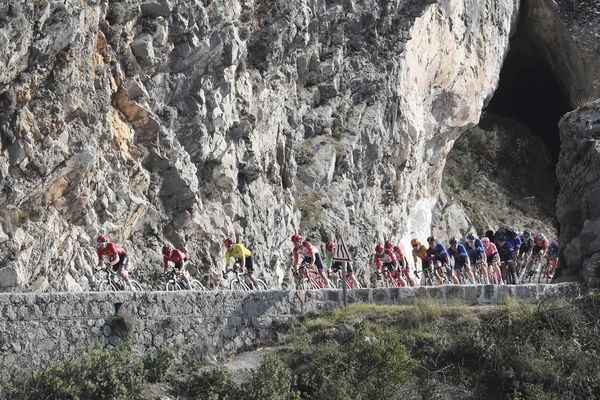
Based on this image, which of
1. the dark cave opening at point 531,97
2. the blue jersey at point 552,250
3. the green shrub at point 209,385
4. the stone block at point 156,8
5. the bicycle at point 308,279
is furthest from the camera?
the dark cave opening at point 531,97

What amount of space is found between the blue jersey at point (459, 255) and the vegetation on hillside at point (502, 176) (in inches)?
743

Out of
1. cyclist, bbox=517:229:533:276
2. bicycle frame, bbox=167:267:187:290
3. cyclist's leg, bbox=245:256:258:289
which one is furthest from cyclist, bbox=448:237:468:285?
bicycle frame, bbox=167:267:187:290

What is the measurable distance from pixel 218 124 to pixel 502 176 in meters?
23.8

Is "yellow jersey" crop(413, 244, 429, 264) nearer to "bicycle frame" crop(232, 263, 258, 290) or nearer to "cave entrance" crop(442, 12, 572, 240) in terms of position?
"bicycle frame" crop(232, 263, 258, 290)

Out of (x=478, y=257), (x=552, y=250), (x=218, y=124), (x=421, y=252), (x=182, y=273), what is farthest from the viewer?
(x=552, y=250)

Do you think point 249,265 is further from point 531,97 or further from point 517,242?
point 531,97

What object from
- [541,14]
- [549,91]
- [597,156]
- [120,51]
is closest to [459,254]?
[597,156]

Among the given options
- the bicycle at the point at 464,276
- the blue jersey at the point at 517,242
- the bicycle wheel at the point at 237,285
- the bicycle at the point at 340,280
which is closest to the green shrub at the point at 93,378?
the bicycle wheel at the point at 237,285

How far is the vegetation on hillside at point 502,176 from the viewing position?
45.1 metres

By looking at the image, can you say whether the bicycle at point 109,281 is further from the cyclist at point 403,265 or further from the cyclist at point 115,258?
the cyclist at point 403,265

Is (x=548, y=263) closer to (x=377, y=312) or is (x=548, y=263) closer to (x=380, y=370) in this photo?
(x=377, y=312)

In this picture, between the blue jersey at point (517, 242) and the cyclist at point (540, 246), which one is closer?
the blue jersey at point (517, 242)

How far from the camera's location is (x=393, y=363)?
53.5 ft

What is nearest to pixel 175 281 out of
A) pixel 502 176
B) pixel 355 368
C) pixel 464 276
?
pixel 355 368
